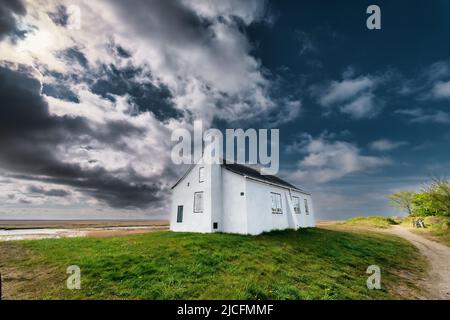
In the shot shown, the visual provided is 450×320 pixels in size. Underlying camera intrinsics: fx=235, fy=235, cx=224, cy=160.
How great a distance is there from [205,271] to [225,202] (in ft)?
38.6

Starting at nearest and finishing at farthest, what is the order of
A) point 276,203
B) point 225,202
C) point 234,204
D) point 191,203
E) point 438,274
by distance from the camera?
point 438,274, point 234,204, point 225,202, point 191,203, point 276,203

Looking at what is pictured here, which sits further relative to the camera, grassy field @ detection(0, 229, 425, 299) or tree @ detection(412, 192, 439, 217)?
tree @ detection(412, 192, 439, 217)

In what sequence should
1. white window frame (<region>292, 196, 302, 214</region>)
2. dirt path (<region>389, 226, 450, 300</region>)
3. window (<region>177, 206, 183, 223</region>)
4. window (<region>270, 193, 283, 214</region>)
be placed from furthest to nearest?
white window frame (<region>292, 196, 302, 214</region>) → window (<region>270, 193, 283, 214</region>) → window (<region>177, 206, 183, 223</region>) → dirt path (<region>389, 226, 450, 300</region>)

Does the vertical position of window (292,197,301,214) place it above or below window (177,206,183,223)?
above

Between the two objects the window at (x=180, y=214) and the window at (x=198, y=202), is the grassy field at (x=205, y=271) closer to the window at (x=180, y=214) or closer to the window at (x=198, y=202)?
the window at (x=198, y=202)

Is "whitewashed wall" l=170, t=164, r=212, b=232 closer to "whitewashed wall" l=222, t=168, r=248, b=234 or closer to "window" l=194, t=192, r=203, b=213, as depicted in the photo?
"window" l=194, t=192, r=203, b=213

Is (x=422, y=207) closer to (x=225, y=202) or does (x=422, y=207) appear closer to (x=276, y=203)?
(x=276, y=203)

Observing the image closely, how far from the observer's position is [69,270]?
1027 centimetres

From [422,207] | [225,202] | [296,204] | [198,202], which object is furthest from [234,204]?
[422,207]

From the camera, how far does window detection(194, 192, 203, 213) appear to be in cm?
2227

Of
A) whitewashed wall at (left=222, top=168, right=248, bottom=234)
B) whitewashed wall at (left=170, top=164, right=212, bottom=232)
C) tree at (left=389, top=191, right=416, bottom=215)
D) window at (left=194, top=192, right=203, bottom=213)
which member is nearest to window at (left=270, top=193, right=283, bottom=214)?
whitewashed wall at (left=222, top=168, right=248, bottom=234)

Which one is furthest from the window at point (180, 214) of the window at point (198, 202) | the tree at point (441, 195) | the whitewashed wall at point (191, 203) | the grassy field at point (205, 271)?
the tree at point (441, 195)

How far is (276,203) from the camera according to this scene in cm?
2458
